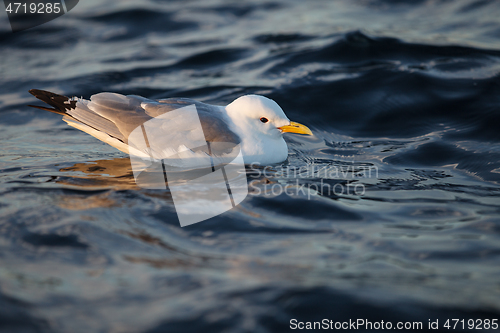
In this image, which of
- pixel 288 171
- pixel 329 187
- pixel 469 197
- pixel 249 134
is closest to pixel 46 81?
pixel 249 134

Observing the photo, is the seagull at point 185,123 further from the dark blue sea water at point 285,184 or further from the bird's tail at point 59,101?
the dark blue sea water at point 285,184

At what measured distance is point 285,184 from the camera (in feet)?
14.7

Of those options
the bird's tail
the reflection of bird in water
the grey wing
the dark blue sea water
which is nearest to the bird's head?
the grey wing

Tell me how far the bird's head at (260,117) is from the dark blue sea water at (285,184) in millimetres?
412

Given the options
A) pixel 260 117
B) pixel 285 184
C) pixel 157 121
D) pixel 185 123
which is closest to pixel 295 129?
pixel 260 117

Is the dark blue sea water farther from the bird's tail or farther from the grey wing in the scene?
the bird's tail

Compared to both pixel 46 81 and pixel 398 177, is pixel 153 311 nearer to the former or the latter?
pixel 398 177

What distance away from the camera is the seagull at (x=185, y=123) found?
15.7 feet

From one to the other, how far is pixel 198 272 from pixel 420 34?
690 cm

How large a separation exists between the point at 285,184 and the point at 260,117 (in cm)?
96

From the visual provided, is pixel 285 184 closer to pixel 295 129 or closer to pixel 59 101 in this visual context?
pixel 295 129

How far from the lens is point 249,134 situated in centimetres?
505

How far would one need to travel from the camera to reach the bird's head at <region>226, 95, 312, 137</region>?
5.07 metres

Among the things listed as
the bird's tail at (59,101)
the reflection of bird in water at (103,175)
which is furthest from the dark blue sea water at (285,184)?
the bird's tail at (59,101)
